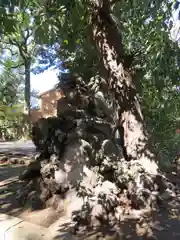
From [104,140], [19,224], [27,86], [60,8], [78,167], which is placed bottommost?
[19,224]

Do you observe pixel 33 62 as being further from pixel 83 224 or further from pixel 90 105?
pixel 83 224

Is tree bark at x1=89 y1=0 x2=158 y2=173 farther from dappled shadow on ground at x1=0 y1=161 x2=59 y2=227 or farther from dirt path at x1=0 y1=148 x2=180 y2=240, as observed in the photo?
dappled shadow on ground at x1=0 y1=161 x2=59 y2=227

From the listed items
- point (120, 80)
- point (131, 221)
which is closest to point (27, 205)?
point (131, 221)

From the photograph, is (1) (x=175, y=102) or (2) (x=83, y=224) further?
(1) (x=175, y=102)

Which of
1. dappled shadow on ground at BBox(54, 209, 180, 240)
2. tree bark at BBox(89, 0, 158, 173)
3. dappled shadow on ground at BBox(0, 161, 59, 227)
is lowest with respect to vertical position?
dappled shadow on ground at BBox(54, 209, 180, 240)

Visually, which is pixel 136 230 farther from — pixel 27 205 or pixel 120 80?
pixel 120 80

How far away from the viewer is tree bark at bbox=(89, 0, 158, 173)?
382 cm

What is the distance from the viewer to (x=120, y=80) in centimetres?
383

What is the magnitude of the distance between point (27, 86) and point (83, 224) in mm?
16373

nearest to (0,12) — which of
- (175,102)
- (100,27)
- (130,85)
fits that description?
(100,27)

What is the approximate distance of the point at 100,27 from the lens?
3.89 meters

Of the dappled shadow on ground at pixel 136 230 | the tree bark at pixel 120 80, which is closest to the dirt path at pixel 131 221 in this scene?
the dappled shadow on ground at pixel 136 230

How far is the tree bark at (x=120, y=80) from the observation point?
12.5 feet

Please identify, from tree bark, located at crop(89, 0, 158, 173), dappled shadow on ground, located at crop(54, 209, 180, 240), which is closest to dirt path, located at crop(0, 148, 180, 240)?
dappled shadow on ground, located at crop(54, 209, 180, 240)
